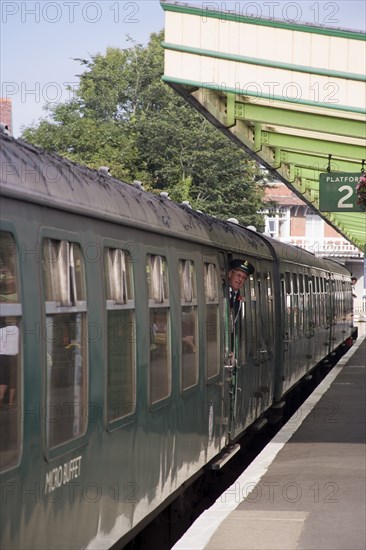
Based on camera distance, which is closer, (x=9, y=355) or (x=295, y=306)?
(x=9, y=355)

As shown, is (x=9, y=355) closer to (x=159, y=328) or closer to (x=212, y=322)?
(x=159, y=328)

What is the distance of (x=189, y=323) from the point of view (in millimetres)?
9523

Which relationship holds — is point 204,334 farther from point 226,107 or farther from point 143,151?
point 143,151

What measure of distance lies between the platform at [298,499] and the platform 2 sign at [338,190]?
610 centimetres

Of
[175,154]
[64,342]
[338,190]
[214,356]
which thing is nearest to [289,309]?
[338,190]

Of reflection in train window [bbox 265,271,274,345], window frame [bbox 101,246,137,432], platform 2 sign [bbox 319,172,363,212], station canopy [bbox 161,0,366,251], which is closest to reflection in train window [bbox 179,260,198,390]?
window frame [bbox 101,246,137,432]

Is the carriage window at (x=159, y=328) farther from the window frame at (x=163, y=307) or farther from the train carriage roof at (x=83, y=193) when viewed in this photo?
the train carriage roof at (x=83, y=193)

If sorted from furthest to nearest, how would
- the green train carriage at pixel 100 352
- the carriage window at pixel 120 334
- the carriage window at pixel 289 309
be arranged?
1. the carriage window at pixel 289 309
2. the carriage window at pixel 120 334
3. the green train carriage at pixel 100 352

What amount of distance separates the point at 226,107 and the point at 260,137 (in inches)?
98.1

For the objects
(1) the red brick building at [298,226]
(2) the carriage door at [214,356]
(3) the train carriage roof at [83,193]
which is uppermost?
(1) the red brick building at [298,226]

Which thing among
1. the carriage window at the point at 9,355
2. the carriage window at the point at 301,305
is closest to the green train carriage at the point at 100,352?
the carriage window at the point at 9,355

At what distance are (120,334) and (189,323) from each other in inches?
101

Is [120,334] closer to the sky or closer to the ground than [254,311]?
closer to the ground

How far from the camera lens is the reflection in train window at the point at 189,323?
9234mm
